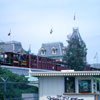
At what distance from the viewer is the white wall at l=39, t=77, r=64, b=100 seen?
1950cm

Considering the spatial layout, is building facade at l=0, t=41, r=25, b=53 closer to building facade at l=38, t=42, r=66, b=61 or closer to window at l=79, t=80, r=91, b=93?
building facade at l=38, t=42, r=66, b=61

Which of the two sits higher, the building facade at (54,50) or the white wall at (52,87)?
the building facade at (54,50)

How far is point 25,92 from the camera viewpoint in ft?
63.8

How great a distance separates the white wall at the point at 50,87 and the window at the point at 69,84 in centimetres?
29

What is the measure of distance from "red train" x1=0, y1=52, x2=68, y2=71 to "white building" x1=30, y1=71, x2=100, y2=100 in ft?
50.9

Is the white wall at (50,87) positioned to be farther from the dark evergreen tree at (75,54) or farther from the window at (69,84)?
the dark evergreen tree at (75,54)

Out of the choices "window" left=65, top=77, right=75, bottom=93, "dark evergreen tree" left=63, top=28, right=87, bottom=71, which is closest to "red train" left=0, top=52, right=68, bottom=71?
"dark evergreen tree" left=63, top=28, right=87, bottom=71

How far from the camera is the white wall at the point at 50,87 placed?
1950 centimetres

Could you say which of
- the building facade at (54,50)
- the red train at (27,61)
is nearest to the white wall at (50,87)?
the red train at (27,61)

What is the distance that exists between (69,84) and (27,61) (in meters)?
22.3

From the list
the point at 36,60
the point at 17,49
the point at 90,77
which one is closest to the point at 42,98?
the point at 90,77

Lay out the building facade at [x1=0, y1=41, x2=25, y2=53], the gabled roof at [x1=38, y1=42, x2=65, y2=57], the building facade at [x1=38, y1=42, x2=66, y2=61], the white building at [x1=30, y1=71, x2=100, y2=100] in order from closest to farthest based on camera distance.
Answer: the white building at [x1=30, y1=71, x2=100, y2=100] → the building facade at [x1=0, y1=41, x2=25, y2=53] → the building facade at [x1=38, y1=42, x2=66, y2=61] → the gabled roof at [x1=38, y1=42, x2=65, y2=57]

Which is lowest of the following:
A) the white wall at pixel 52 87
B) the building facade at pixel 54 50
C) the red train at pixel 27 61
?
the white wall at pixel 52 87

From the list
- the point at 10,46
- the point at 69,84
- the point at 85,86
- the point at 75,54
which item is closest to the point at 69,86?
the point at 69,84
